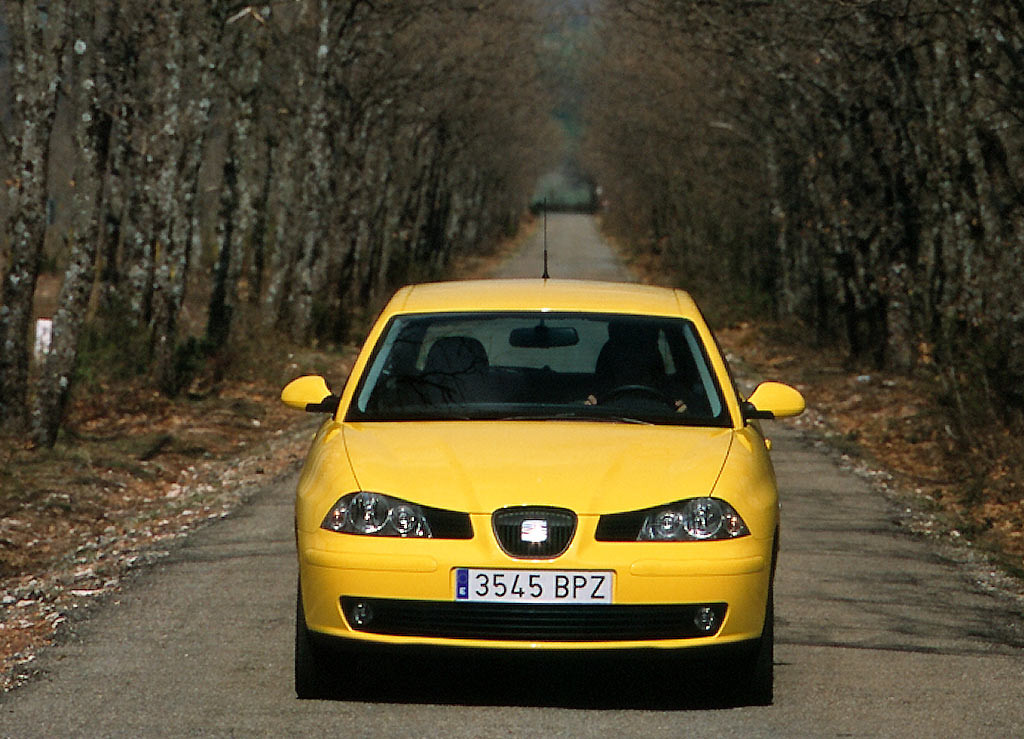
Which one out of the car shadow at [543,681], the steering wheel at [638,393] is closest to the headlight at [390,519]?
the car shadow at [543,681]

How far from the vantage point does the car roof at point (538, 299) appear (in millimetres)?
8180

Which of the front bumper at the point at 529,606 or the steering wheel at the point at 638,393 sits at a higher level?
the steering wheel at the point at 638,393

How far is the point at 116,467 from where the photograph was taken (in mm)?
15852

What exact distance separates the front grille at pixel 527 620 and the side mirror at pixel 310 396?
4.91 feet

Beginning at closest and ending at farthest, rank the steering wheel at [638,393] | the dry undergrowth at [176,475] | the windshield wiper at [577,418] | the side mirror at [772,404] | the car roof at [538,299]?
the windshield wiper at [577,418] → the steering wheel at [638,393] → the side mirror at [772,404] → the car roof at [538,299] → the dry undergrowth at [176,475]

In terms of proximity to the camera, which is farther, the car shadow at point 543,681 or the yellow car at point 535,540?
the car shadow at point 543,681

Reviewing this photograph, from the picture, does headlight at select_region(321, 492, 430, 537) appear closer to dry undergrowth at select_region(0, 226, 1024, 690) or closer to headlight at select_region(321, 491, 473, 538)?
headlight at select_region(321, 491, 473, 538)

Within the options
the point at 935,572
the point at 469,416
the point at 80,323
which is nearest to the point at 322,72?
the point at 80,323

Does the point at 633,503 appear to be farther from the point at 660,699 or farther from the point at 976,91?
the point at 976,91

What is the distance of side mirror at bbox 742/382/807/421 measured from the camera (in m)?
Answer: 8.06

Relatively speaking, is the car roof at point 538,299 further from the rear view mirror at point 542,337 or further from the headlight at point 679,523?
the headlight at point 679,523

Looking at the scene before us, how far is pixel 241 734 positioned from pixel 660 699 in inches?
67.9

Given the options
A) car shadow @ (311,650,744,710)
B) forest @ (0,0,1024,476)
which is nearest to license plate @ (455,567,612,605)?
car shadow @ (311,650,744,710)

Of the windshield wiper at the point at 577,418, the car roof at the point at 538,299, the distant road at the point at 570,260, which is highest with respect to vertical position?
the car roof at the point at 538,299
